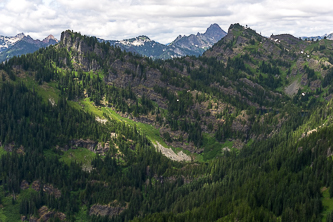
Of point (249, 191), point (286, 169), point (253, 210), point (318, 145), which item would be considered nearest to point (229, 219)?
point (253, 210)

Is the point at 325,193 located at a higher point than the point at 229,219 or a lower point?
higher

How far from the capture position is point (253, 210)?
162875mm

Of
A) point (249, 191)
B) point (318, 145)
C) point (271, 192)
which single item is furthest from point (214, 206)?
point (318, 145)

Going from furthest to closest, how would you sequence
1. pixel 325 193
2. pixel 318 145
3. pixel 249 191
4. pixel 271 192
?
pixel 318 145 → pixel 249 191 → pixel 271 192 → pixel 325 193

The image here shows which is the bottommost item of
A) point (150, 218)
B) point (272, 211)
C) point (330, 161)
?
point (150, 218)

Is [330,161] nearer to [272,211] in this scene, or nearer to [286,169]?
[286,169]

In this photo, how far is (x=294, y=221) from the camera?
14662 centimetres

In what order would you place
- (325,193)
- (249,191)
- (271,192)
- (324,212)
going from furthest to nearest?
(249,191)
(271,192)
(325,193)
(324,212)

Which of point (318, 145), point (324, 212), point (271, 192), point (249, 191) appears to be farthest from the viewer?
point (318, 145)

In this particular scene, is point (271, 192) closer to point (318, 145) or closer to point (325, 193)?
point (325, 193)

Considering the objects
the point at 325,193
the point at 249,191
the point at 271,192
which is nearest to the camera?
the point at 325,193

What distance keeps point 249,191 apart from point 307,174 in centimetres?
3286

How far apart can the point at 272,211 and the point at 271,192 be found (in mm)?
11360

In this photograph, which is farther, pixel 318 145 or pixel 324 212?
pixel 318 145
